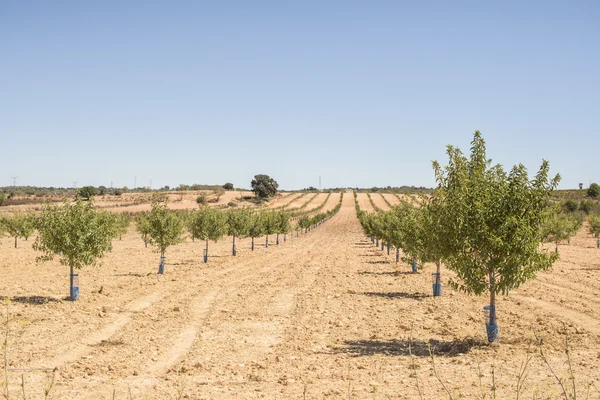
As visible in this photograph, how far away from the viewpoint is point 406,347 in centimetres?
1652

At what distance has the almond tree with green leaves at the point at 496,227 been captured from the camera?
15.5 meters

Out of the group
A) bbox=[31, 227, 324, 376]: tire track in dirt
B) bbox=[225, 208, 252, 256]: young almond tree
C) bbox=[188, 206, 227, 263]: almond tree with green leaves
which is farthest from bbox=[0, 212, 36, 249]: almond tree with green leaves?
bbox=[31, 227, 324, 376]: tire track in dirt

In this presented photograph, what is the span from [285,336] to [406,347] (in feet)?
13.7

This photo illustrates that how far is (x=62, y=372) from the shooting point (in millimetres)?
13648

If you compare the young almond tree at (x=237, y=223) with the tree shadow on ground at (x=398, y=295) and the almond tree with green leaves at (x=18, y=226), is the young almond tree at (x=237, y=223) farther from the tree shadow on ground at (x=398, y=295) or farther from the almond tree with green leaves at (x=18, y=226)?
the tree shadow on ground at (x=398, y=295)

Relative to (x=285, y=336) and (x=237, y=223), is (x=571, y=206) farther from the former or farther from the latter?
(x=285, y=336)

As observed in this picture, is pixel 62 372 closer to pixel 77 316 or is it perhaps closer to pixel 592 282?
pixel 77 316

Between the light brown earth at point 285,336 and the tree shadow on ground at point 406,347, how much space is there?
0.06m

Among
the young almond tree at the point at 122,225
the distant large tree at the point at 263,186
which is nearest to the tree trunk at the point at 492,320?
the young almond tree at the point at 122,225

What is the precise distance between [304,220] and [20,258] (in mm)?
57335

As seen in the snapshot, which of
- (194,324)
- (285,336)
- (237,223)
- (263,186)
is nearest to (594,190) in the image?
(263,186)

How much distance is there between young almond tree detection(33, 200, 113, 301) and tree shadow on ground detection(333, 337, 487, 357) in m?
13.4

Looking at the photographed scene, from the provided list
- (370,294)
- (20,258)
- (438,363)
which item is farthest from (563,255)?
(20,258)

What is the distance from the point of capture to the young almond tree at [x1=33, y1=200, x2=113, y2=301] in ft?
78.2
